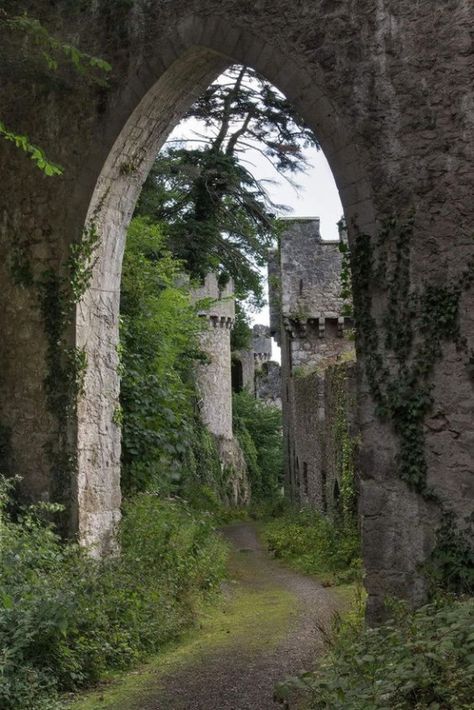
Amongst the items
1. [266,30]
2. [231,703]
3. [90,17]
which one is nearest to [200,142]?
[90,17]

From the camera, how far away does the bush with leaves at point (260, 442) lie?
24.0 m

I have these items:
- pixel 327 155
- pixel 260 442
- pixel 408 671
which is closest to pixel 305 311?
pixel 260 442

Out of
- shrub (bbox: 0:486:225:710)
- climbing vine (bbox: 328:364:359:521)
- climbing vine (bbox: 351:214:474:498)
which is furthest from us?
climbing vine (bbox: 328:364:359:521)

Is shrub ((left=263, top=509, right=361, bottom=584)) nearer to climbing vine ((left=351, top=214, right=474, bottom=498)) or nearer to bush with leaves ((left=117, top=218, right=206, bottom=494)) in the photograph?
Result: bush with leaves ((left=117, top=218, right=206, bottom=494))

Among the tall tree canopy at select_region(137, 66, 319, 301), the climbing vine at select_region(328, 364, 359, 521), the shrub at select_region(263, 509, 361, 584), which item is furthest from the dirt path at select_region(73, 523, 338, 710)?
the tall tree canopy at select_region(137, 66, 319, 301)

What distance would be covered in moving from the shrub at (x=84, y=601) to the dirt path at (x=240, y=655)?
A: 0.25 m

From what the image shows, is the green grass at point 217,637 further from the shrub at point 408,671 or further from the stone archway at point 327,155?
the shrub at point 408,671

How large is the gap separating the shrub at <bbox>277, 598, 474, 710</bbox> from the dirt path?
1.03 meters

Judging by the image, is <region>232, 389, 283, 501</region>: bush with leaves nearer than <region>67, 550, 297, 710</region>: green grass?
No

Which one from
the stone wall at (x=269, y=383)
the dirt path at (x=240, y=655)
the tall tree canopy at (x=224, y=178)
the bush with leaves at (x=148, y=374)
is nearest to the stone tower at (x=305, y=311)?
the tall tree canopy at (x=224, y=178)

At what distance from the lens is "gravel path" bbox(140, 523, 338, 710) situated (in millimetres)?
5113

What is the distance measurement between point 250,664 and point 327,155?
336 cm

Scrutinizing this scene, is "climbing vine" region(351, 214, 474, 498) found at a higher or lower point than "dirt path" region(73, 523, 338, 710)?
higher

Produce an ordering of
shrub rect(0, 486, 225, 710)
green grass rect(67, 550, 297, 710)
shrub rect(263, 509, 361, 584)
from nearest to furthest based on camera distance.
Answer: shrub rect(0, 486, 225, 710), green grass rect(67, 550, 297, 710), shrub rect(263, 509, 361, 584)
